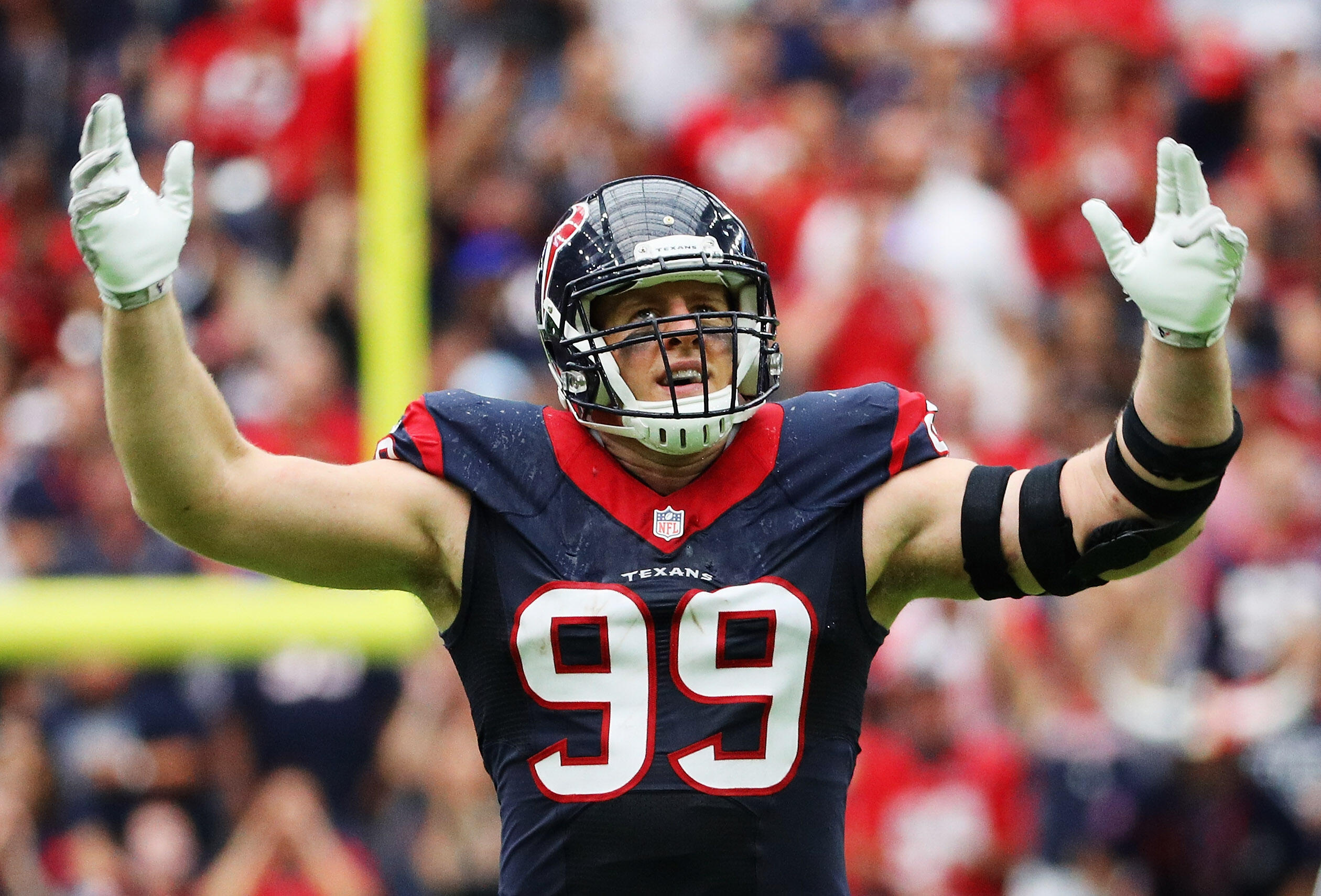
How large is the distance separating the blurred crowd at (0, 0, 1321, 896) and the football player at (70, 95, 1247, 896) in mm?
2776

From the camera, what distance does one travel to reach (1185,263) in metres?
2.21

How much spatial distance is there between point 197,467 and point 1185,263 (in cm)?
130

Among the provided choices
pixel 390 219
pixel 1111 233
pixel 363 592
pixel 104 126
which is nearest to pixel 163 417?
pixel 104 126

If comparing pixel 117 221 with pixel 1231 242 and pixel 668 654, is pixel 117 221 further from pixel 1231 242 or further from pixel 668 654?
pixel 1231 242

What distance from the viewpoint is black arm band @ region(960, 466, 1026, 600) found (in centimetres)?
240

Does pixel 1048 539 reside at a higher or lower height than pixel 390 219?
lower

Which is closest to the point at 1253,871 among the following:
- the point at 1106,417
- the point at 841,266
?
the point at 1106,417

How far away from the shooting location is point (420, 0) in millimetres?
5852

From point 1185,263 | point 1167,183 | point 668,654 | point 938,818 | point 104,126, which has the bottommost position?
point 938,818

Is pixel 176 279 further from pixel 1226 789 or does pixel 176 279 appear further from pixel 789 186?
pixel 1226 789

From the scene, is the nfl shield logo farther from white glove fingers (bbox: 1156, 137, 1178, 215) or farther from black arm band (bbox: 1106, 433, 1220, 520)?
white glove fingers (bbox: 1156, 137, 1178, 215)

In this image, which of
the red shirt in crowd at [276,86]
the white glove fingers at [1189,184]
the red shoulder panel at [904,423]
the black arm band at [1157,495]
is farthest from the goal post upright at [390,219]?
the white glove fingers at [1189,184]

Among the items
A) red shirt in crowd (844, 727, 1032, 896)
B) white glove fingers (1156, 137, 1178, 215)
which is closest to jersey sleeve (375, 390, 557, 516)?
white glove fingers (1156, 137, 1178, 215)

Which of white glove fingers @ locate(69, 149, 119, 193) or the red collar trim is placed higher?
white glove fingers @ locate(69, 149, 119, 193)
